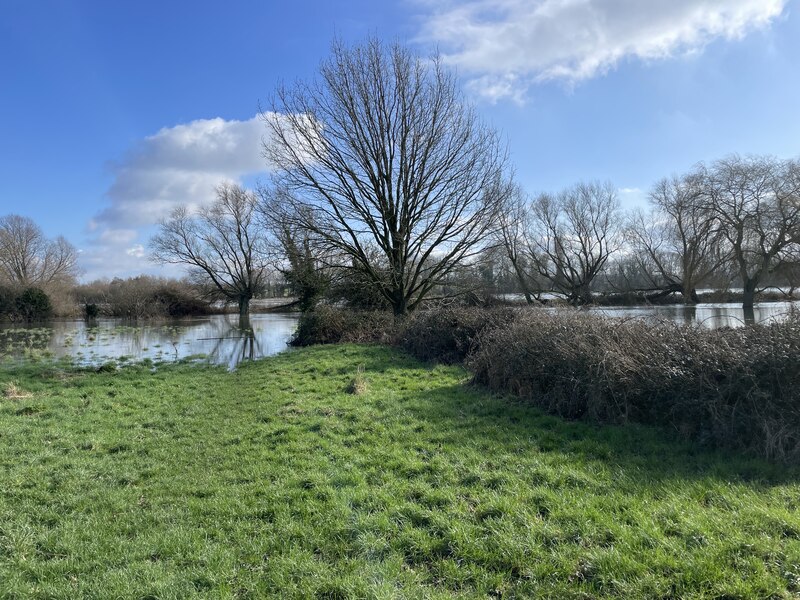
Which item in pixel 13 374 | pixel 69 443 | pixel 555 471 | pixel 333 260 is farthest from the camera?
pixel 333 260

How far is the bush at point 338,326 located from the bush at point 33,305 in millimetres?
31830

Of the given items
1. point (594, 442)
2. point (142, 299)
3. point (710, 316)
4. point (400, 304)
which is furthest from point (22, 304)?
point (710, 316)

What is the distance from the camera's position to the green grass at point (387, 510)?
2990mm

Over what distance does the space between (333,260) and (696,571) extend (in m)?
19.7

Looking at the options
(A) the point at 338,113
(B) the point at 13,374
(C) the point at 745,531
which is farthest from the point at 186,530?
(A) the point at 338,113

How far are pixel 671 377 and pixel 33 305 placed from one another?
47765 mm

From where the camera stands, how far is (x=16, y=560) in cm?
336

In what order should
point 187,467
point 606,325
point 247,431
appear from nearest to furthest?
1. point 187,467
2. point 247,431
3. point 606,325

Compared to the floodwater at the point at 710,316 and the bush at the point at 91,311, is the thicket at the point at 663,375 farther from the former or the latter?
the bush at the point at 91,311

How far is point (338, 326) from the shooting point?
20.0 meters

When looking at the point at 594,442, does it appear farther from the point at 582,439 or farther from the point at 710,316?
the point at 710,316

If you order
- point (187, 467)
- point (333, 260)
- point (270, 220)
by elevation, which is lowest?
point (187, 467)

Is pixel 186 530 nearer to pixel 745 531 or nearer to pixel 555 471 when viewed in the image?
pixel 555 471

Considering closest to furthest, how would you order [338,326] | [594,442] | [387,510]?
1. [387,510]
2. [594,442]
3. [338,326]
